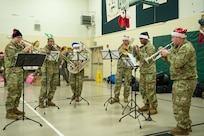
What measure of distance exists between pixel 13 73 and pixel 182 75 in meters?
3.26

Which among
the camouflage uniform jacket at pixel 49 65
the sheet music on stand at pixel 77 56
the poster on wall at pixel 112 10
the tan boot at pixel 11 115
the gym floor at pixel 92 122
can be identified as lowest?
the gym floor at pixel 92 122

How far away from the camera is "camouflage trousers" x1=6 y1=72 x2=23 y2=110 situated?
441 cm

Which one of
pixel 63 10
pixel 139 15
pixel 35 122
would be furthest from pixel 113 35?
pixel 35 122

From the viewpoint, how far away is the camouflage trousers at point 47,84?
5559 millimetres

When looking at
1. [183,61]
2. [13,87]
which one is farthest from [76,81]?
[183,61]

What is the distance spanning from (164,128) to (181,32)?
5.72 ft

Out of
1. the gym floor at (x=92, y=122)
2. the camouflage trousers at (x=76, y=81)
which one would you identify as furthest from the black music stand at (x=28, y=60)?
the camouflage trousers at (x=76, y=81)

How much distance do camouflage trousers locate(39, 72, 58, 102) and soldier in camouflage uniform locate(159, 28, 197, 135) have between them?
3181mm

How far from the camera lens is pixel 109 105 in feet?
19.3

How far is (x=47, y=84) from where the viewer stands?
222 inches

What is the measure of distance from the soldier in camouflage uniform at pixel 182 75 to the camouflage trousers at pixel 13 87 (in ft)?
9.82

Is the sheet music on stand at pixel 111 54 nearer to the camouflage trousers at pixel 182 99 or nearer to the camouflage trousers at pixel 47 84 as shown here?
the camouflage trousers at pixel 47 84

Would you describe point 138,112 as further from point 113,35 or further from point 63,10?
point 63,10

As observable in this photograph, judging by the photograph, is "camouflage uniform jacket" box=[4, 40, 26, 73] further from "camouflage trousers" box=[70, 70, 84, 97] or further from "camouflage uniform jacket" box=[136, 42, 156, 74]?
"camouflage uniform jacket" box=[136, 42, 156, 74]
